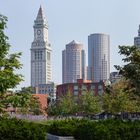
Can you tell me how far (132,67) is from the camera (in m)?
23.5

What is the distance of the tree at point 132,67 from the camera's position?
23391 mm

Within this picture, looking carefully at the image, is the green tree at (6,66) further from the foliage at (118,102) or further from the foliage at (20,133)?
the foliage at (118,102)

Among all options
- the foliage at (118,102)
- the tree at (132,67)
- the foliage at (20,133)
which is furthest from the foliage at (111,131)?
the foliage at (118,102)

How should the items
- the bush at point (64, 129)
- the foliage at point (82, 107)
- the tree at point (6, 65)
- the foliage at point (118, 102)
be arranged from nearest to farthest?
the tree at point (6, 65)
the bush at point (64, 129)
the foliage at point (118, 102)
the foliage at point (82, 107)

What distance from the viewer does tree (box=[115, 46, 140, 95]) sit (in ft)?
76.7

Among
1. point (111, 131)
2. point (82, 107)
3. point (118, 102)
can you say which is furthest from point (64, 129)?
point (82, 107)

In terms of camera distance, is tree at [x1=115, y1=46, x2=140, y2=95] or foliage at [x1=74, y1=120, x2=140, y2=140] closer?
foliage at [x1=74, y1=120, x2=140, y2=140]

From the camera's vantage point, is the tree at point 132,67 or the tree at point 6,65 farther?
the tree at point 132,67

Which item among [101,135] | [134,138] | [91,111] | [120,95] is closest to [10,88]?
[101,135]

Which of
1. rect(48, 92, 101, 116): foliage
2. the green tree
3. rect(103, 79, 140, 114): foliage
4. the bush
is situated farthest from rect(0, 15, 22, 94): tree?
rect(48, 92, 101, 116): foliage

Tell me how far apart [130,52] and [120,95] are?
171 feet

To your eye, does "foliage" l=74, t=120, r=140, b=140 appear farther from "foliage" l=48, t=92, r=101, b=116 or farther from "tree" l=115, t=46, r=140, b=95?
"foliage" l=48, t=92, r=101, b=116

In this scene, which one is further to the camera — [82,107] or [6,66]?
[82,107]

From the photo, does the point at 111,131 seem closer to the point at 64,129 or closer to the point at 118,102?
the point at 64,129
